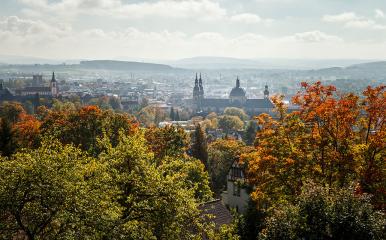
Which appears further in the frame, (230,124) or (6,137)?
(230,124)

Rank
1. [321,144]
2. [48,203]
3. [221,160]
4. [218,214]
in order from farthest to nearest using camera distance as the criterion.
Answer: [221,160] < [218,214] < [321,144] < [48,203]

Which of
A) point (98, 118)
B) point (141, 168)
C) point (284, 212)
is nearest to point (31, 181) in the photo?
point (141, 168)

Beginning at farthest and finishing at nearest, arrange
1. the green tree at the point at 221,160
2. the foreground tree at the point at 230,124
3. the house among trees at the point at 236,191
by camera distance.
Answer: the foreground tree at the point at 230,124 → the green tree at the point at 221,160 → the house among trees at the point at 236,191

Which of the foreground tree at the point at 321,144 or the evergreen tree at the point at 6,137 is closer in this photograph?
the foreground tree at the point at 321,144

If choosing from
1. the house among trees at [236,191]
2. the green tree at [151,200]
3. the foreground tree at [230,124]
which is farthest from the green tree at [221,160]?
the foreground tree at [230,124]

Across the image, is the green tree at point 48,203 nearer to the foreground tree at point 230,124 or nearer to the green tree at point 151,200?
the green tree at point 151,200

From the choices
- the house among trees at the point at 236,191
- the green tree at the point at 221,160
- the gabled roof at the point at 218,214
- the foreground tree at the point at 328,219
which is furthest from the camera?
the green tree at the point at 221,160

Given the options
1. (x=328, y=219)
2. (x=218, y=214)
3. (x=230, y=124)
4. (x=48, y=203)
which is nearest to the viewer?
(x=328, y=219)

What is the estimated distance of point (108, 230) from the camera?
16.2m

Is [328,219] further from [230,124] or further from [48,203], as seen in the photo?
[230,124]

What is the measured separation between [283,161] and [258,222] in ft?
19.8

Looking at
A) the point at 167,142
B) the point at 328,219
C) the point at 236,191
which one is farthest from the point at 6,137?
the point at 328,219

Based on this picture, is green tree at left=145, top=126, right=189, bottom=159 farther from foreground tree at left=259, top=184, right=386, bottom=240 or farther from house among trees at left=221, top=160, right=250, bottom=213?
foreground tree at left=259, top=184, right=386, bottom=240

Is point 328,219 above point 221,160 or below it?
above
